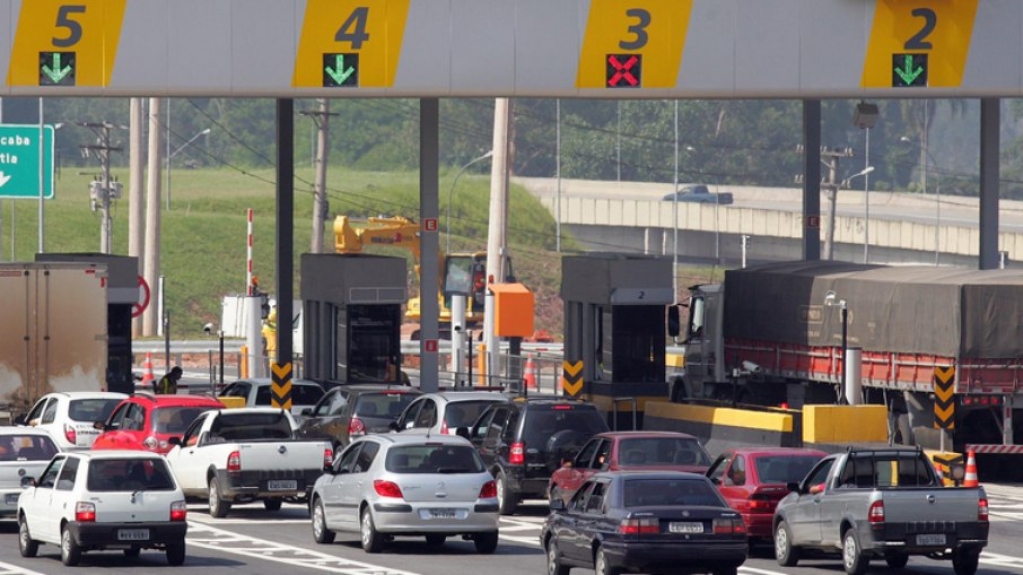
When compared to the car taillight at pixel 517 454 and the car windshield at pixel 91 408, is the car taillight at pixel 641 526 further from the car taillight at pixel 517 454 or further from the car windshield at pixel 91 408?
the car windshield at pixel 91 408

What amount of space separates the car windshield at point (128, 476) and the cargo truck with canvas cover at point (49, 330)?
14548 millimetres

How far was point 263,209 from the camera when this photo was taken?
114562 mm

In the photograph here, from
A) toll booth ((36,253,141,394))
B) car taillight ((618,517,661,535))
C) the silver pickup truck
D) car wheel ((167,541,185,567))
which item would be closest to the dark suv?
the silver pickup truck

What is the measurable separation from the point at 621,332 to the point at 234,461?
14068 mm

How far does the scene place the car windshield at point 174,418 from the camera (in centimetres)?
3167

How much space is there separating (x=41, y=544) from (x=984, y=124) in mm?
21405

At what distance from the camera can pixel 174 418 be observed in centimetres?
3181

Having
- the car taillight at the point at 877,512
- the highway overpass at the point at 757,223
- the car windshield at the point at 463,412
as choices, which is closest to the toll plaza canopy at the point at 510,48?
the car windshield at the point at 463,412

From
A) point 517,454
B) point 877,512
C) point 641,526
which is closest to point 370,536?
point 517,454

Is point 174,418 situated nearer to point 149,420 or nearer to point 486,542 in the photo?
point 149,420

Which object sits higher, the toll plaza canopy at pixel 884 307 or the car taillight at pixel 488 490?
the toll plaza canopy at pixel 884 307

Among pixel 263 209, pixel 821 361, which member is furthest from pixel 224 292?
pixel 821 361

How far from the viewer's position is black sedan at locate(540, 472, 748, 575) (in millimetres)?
20219

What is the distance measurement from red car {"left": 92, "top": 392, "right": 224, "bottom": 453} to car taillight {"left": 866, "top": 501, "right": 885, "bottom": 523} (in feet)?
41.6
